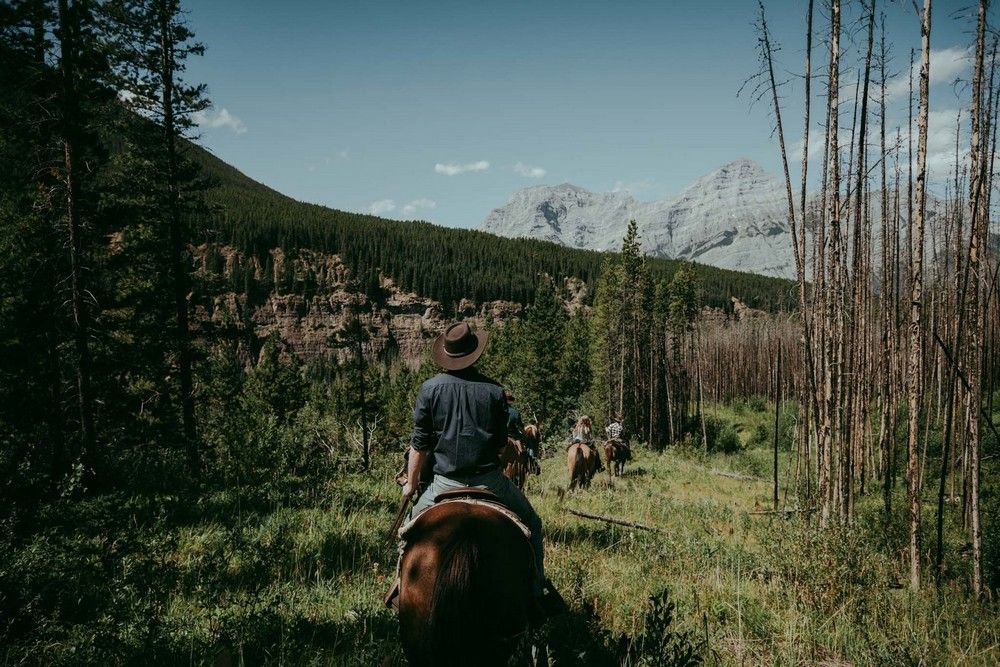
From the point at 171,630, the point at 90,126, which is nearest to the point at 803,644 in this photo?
the point at 171,630

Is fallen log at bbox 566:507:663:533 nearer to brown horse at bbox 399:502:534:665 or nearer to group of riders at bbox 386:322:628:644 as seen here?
group of riders at bbox 386:322:628:644

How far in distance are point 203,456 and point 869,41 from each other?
62.5 ft

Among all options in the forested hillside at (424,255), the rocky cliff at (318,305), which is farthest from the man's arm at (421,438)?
the forested hillside at (424,255)

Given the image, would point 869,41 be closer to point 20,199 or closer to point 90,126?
point 90,126

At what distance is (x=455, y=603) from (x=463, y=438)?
1.33 meters

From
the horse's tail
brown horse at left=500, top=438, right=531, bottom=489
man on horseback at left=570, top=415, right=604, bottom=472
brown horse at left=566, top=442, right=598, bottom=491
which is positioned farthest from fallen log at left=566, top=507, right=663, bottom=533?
the horse's tail

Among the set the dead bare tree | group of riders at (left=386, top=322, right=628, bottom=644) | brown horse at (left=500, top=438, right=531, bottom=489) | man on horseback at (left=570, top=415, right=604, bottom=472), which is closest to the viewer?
→ group of riders at (left=386, top=322, right=628, bottom=644)

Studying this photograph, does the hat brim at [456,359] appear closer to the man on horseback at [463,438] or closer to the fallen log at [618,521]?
the man on horseback at [463,438]

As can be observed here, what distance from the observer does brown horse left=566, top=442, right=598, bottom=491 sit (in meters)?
13.0

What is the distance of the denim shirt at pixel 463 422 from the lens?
3918 millimetres

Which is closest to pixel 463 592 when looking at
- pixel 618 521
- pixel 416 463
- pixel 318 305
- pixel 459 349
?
pixel 416 463

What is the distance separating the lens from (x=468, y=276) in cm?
14388

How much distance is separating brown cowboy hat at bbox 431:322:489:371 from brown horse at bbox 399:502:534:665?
1.47m

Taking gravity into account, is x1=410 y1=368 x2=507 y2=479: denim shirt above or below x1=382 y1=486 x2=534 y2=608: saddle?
above
